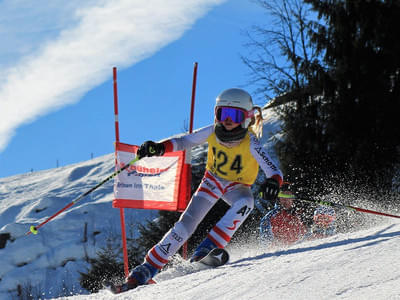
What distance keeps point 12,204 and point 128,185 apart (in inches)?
1130

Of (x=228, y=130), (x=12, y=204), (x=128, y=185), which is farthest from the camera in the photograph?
(x=12, y=204)

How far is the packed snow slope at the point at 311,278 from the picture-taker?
2637 millimetres

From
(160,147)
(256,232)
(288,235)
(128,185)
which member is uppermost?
(160,147)

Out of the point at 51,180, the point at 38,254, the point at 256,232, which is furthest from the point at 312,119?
the point at 51,180

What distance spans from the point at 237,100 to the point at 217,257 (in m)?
1.45

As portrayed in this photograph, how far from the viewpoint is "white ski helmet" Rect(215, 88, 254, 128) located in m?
4.80

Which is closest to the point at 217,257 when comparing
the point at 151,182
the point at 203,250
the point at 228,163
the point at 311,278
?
the point at 203,250

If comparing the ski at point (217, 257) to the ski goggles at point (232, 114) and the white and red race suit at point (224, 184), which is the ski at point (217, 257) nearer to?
the white and red race suit at point (224, 184)

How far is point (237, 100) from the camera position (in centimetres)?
481

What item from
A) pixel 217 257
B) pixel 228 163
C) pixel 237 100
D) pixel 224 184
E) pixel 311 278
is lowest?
pixel 217 257

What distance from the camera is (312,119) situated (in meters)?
15.9

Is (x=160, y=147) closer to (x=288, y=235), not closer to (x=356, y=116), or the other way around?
(x=288, y=235)

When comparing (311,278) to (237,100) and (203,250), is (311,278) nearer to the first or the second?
(203,250)

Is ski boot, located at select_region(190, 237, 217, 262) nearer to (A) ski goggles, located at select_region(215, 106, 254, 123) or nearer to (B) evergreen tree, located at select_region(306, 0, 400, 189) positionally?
(A) ski goggles, located at select_region(215, 106, 254, 123)
